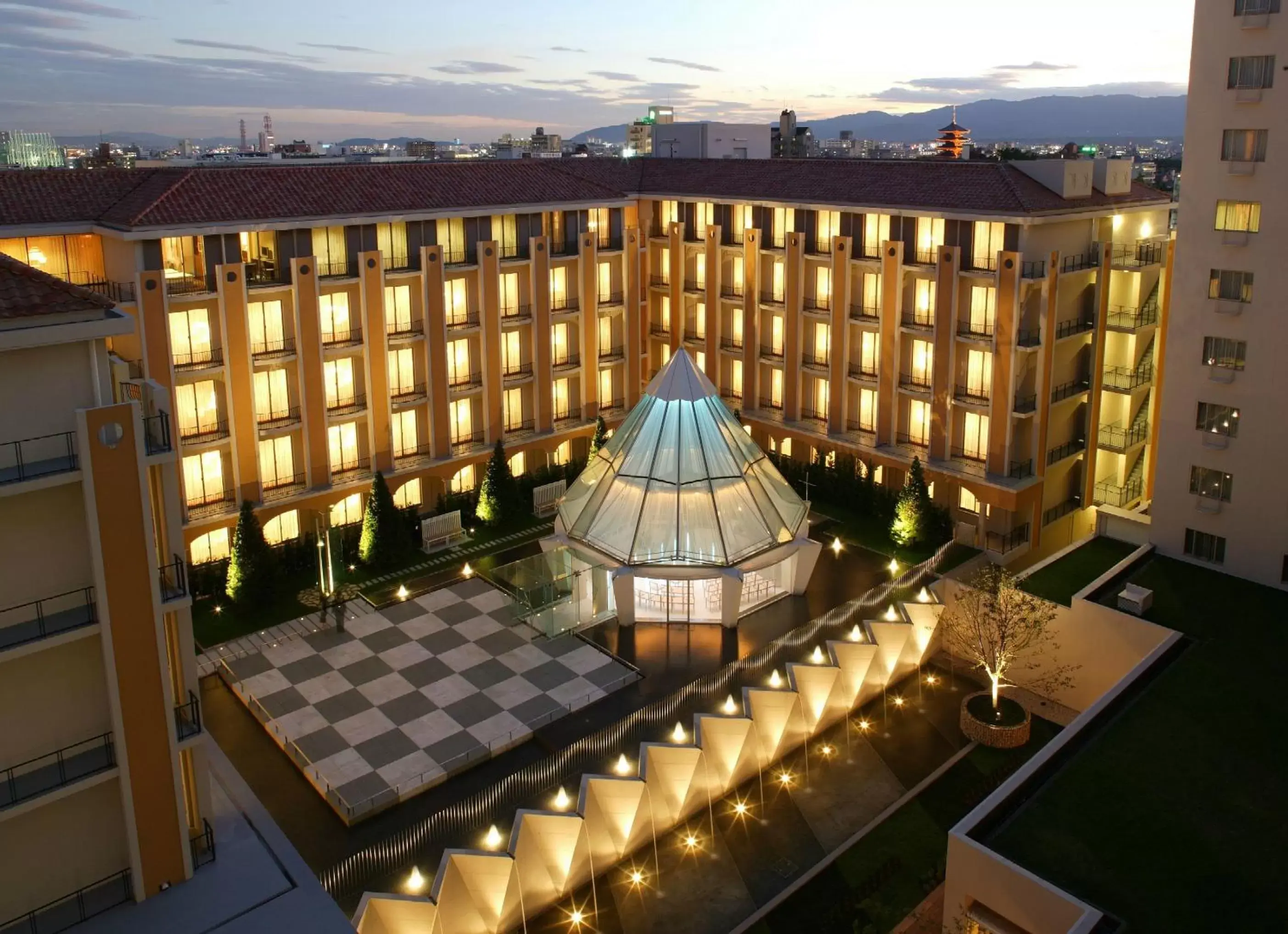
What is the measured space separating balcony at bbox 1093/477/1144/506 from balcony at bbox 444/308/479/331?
93.5 feet

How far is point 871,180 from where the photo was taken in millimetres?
46062

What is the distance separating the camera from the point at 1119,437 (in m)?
45.0

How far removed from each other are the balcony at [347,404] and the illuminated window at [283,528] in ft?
14.5

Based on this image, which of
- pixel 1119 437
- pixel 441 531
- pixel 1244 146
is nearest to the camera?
pixel 1244 146

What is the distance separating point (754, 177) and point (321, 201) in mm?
20818

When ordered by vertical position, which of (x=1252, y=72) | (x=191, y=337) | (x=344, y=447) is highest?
(x=1252, y=72)

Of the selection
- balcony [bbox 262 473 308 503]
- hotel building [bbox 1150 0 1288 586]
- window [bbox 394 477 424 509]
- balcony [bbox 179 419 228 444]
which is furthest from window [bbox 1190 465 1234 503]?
balcony [bbox 179 419 228 444]

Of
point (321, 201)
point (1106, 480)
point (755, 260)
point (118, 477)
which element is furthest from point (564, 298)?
point (118, 477)

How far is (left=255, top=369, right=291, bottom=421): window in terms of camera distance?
134ft

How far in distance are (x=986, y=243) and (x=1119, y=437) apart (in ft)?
35.2

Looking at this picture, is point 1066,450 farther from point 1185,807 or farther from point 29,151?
point 29,151

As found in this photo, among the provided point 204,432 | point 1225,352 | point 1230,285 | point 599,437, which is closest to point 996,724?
point 1225,352

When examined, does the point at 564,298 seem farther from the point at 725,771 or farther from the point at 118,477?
the point at 118,477

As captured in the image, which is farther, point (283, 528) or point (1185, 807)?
point (283, 528)
